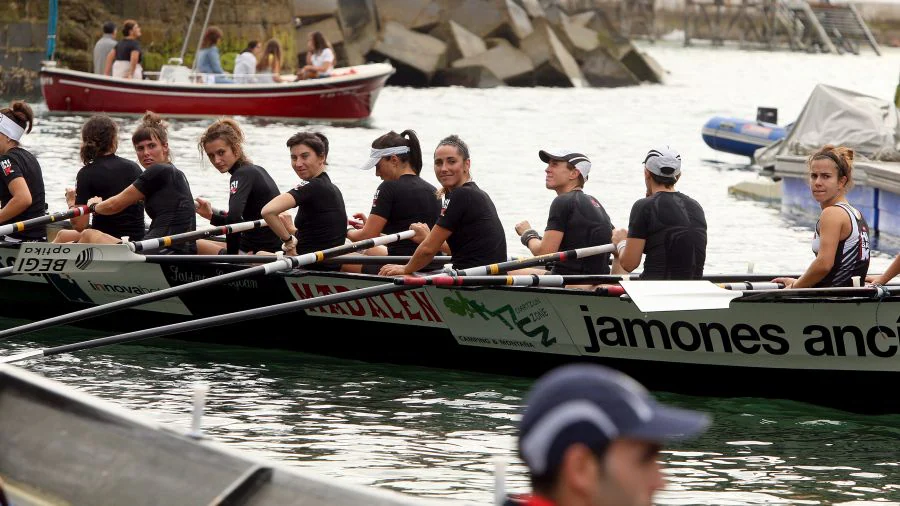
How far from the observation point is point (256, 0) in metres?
39.5

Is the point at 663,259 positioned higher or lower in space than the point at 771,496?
higher

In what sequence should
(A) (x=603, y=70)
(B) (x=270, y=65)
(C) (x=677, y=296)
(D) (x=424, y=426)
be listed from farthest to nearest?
1. (A) (x=603, y=70)
2. (B) (x=270, y=65)
3. (D) (x=424, y=426)
4. (C) (x=677, y=296)

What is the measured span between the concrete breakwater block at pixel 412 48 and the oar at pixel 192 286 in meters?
37.5

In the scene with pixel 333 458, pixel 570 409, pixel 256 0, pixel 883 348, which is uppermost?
pixel 256 0

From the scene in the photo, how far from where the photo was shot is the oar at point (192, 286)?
979 centimetres

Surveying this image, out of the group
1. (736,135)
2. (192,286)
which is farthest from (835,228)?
(736,135)

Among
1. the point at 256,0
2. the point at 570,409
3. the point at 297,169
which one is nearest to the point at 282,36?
the point at 256,0

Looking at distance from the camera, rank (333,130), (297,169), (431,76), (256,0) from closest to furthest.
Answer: (297,169) < (333,130) < (256,0) < (431,76)

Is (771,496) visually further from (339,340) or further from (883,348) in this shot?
(339,340)

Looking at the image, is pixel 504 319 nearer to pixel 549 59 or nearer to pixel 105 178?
pixel 105 178

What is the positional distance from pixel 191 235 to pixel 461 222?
8.14 ft

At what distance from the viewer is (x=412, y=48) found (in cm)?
4875

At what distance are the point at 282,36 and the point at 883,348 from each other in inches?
1287

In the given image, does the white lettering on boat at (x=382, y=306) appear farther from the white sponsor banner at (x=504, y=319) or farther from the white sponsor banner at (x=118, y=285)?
the white sponsor banner at (x=118, y=285)
